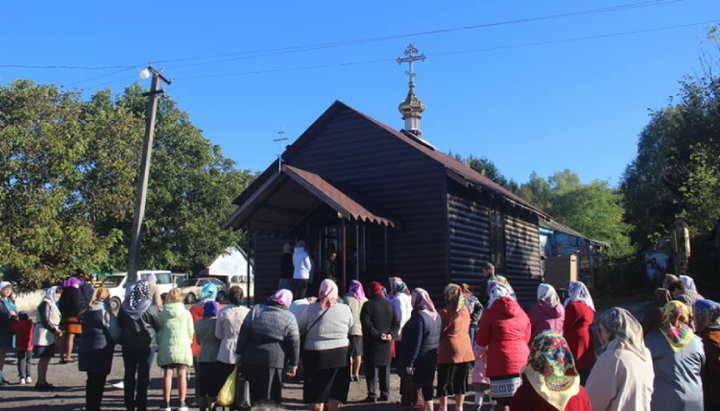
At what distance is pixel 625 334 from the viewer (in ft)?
13.8

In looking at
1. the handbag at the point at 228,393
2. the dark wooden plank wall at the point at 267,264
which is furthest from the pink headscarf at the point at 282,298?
the dark wooden plank wall at the point at 267,264

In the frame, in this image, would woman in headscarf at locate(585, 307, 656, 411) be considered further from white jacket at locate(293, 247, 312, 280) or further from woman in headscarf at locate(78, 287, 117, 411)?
white jacket at locate(293, 247, 312, 280)

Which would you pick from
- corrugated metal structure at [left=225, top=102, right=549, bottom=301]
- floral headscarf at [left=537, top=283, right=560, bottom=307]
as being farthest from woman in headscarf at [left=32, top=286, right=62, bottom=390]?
floral headscarf at [left=537, top=283, right=560, bottom=307]

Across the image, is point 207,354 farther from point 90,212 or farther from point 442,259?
point 90,212

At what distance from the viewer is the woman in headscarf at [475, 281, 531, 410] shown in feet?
21.2

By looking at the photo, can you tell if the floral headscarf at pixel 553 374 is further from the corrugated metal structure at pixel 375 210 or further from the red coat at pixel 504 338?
the corrugated metal structure at pixel 375 210

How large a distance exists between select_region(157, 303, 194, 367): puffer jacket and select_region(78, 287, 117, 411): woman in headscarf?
2.06 ft

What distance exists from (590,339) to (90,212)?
26.9m

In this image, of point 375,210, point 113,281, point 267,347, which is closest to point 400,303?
point 267,347

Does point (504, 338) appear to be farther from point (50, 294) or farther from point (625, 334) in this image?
point (50, 294)

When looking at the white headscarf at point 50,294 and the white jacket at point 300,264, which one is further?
the white jacket at point 300,264

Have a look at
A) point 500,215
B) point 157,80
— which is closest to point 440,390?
point 500,215

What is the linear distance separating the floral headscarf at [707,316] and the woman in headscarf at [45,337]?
33.0 ft

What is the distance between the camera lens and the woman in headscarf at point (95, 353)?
766 centimetres
